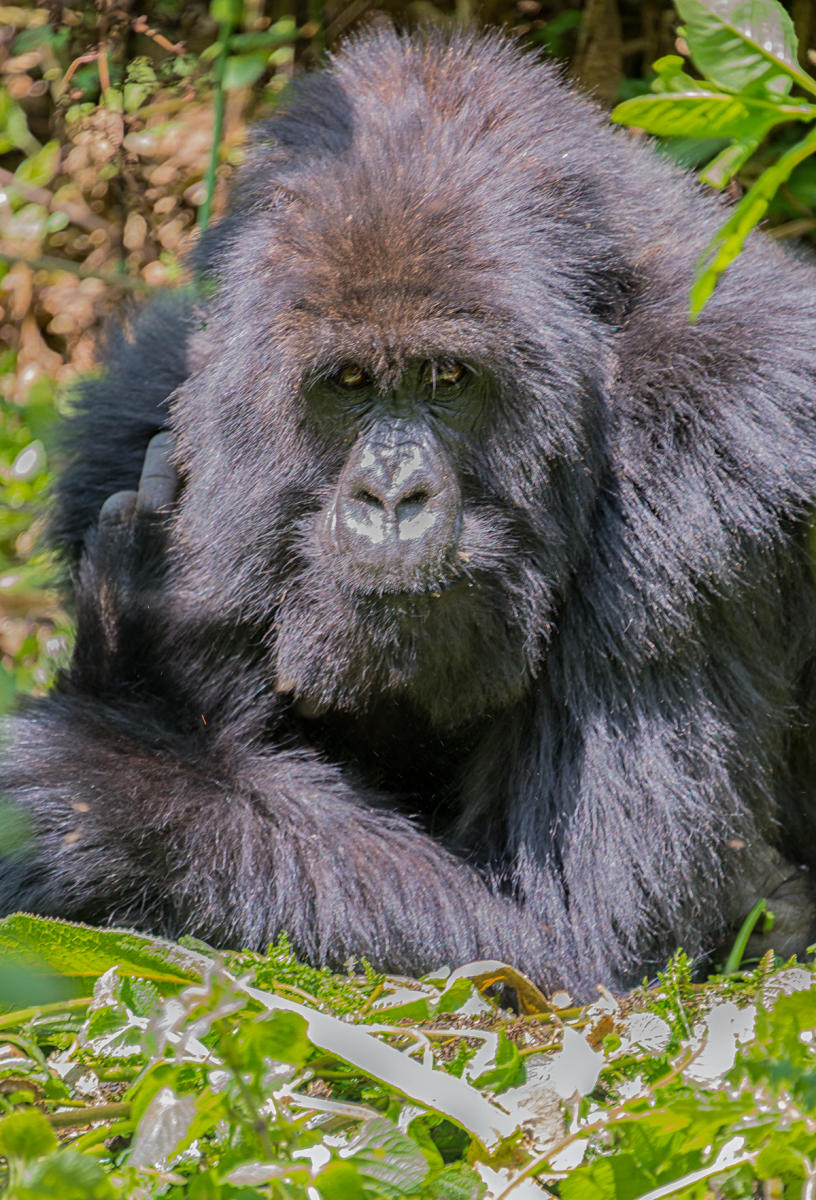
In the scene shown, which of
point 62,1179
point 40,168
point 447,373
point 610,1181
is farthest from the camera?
point 40,168

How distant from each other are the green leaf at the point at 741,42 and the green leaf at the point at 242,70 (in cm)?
376

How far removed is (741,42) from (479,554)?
4.31 ft

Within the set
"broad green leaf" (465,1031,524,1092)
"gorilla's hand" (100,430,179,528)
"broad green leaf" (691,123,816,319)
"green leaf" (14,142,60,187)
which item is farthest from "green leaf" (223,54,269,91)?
"broad green leaf" (465,1031,524,1092)

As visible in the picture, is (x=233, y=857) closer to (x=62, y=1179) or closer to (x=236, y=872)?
(x=236, y=872)

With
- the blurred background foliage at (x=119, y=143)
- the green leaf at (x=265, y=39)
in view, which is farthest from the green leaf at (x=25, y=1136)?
the green leaf at (x=265, y=39)

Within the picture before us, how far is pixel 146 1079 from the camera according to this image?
1.68 meters

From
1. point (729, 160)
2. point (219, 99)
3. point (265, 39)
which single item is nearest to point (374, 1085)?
point (729, 160)

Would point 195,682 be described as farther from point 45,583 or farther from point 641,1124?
point 641,1124

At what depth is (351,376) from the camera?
9.36 ft

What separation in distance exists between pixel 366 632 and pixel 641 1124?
4.33ft

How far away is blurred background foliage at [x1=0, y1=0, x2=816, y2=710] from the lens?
4965mm

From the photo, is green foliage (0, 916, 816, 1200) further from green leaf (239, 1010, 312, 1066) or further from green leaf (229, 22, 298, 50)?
green leaf (229, 22, 298, 50)

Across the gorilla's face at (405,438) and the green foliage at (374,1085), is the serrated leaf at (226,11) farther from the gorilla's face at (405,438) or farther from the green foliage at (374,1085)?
the green foliage at (374,1085)

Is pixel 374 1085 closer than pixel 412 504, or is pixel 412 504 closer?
pixel 374 1085
